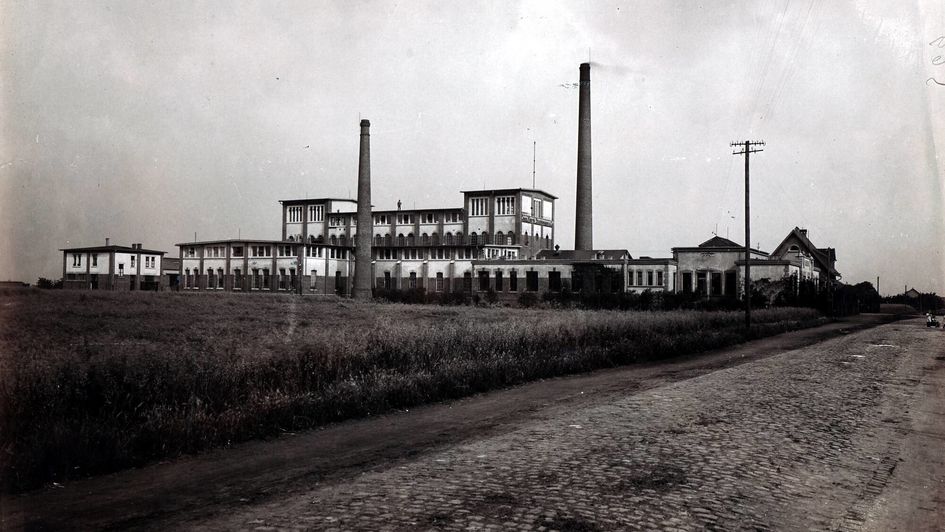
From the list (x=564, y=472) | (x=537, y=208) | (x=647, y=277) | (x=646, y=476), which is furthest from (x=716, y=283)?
(x=564, y=472)

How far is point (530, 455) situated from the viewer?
7172mm

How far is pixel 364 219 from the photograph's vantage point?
179 ft

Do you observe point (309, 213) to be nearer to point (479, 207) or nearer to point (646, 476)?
point (479, 207)

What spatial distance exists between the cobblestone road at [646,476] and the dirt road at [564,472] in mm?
24

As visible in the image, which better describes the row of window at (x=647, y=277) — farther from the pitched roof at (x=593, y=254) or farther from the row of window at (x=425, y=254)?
the row of window at (x=425, y=254)

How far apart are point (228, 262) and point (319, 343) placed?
6115cm

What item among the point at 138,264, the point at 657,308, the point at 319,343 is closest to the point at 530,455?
the point at 319,343

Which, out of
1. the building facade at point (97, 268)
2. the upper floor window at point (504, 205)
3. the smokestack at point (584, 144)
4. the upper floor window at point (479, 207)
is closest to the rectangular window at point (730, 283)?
the smokestack at point (584, 144)

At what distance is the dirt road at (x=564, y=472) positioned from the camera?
5.20 m

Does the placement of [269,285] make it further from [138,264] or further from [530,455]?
[530,455]

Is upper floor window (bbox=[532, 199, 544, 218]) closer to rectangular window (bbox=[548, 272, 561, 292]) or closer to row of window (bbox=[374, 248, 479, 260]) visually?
row of window (bbox=[374, 248, 479, 260])

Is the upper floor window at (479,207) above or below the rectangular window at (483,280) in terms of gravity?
above

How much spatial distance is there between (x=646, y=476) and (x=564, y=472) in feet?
2.63

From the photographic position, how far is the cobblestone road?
510cm
